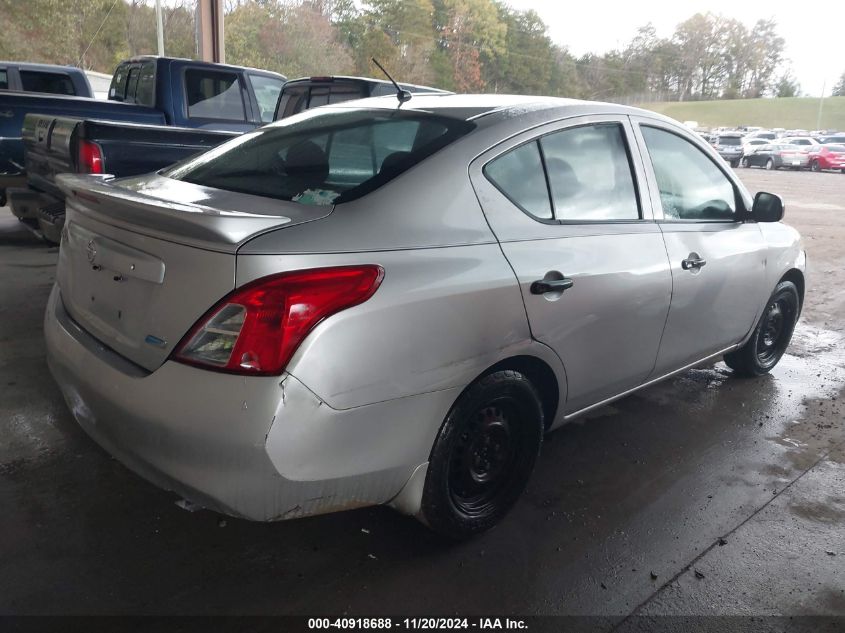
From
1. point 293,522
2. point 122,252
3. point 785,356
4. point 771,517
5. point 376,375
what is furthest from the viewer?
point 785,356

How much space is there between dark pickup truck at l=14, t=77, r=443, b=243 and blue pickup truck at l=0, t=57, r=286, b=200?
1.39m

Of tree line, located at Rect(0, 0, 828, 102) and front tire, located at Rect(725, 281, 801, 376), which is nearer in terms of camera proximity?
front tire, located at Rect(725, 281, 801, 376)

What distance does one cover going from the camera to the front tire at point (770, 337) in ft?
14.6

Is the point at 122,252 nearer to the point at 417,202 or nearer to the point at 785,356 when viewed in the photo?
the point at 417,202

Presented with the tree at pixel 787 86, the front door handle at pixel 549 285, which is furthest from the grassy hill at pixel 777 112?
the front door handle at pixel 549 285

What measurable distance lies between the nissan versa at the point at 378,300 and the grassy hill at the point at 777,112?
56.4 meters

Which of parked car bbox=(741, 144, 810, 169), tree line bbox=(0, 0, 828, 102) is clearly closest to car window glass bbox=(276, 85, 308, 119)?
tree line bbox=(0, 0, 828, 102)

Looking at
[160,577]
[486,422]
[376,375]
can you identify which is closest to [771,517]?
[486,422]

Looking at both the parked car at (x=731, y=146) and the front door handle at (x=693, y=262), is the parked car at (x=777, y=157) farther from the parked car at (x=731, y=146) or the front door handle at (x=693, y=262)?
the front door handle at (x=693, y=262)

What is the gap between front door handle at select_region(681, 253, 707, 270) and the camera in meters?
3.32

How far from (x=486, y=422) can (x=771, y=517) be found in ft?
4.56

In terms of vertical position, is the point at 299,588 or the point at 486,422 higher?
the point at 486,422

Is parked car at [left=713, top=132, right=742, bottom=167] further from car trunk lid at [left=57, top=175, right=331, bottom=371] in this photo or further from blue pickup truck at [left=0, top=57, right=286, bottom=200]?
car trunk lid at [left=57, top=175, right=331, bottom=371]

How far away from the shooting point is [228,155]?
3045 millimetres
